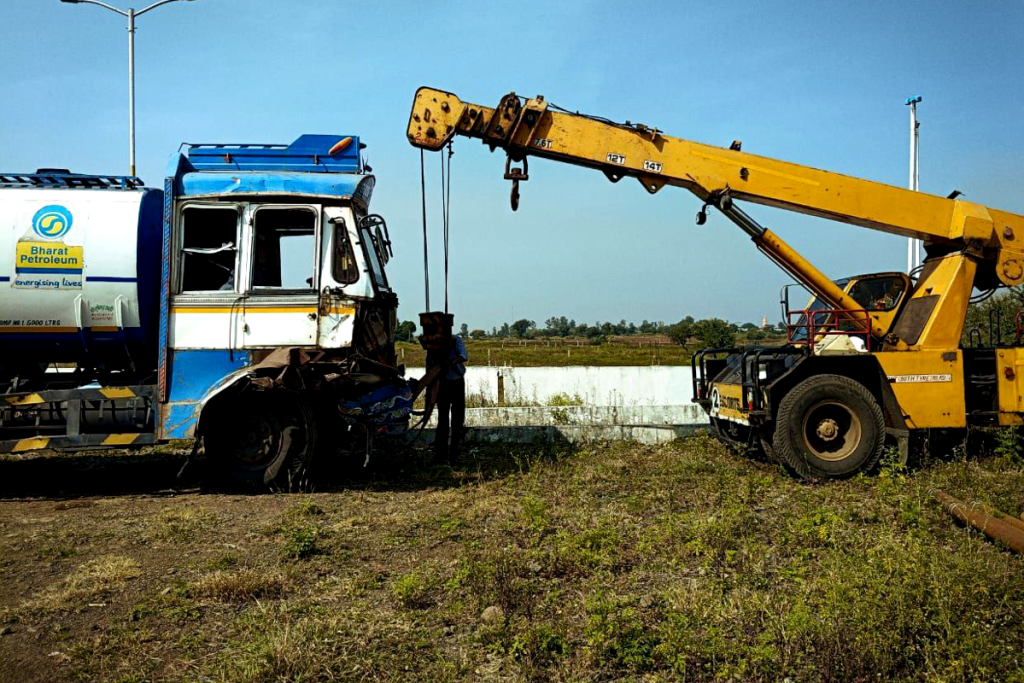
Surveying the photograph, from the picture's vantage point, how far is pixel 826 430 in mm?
8719

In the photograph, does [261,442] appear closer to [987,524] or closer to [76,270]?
[76,270]

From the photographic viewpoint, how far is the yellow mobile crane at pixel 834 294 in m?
8.73

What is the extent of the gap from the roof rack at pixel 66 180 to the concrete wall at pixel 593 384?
848cm

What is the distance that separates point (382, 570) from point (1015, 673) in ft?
12.2

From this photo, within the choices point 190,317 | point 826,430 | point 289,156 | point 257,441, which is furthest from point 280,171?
point 826,430

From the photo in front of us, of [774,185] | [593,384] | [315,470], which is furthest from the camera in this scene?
[593,384]

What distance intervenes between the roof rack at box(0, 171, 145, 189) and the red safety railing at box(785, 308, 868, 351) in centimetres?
724

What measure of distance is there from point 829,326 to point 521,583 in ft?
18.8

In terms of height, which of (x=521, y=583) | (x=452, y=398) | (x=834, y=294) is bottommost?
(x=521, y=583)

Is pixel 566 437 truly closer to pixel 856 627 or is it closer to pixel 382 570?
pixel 382 570

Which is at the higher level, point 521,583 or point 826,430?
point 826,430

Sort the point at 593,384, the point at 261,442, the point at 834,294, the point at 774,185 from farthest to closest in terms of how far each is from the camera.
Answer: the point at 593,384 < the point at 834,294 < the point at 774,185 < the point at 261,442

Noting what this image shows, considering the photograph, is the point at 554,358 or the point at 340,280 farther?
the point at 554,358

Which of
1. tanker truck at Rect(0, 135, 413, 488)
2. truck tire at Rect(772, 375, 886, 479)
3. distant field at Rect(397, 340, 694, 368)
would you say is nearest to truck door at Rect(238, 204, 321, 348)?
tanker truck at Rect(0, 135, 413, 488)
